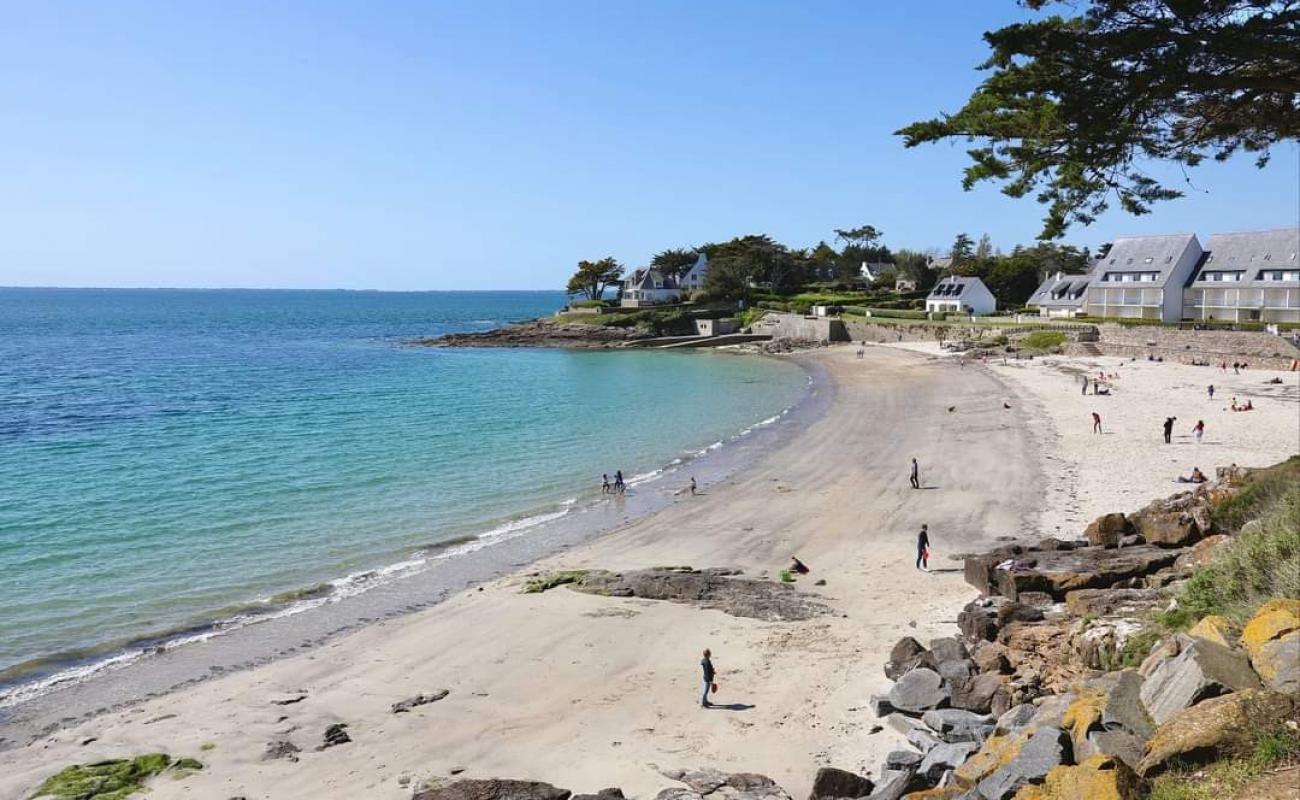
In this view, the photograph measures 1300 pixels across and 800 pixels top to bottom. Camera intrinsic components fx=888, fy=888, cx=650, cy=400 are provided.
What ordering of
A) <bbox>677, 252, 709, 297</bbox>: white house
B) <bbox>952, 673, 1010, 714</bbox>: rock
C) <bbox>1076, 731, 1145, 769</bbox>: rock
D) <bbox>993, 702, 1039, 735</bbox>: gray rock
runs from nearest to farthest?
<bbox>1076, 731, 1145, 769</bbox>: rock < <bbox>993, 702, 1039, 735</bbox>: gray rock < <bbox>952, 673, 1010, 714</bbox>: rock < <bbox>677, 252, 709, 297</bbox>: white house

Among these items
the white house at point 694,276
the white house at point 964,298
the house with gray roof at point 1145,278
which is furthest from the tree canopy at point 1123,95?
the white house at point 694,276

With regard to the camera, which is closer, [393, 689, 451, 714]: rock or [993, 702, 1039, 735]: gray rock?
[993, 702, 1039, 735]: gray rock

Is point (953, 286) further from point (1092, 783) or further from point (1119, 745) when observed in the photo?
point (1092, 783)

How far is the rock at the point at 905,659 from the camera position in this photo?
1380 centimetres

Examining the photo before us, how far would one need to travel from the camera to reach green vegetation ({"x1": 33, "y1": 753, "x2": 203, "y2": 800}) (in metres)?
12.4

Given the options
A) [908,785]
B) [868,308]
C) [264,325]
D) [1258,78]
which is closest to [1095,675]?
[908,785]

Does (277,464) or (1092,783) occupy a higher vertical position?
(1092,783)

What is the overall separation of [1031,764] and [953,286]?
90946 millimetres

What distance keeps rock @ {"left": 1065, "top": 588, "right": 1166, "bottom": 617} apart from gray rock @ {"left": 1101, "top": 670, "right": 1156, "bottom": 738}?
14.2 feet

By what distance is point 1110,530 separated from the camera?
1894 centimetres

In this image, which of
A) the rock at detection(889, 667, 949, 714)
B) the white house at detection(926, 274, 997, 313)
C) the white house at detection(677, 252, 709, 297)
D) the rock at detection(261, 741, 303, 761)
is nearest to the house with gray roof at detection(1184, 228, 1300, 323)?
the white house at detection(926, 274, 997, 313)

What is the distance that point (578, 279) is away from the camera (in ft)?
420

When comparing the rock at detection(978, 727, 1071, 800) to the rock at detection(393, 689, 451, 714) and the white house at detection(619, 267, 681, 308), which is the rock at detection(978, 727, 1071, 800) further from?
the white house at detection(619, 267, 681, 308)

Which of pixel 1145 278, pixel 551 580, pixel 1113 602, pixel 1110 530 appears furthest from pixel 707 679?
pixel 1145 278
